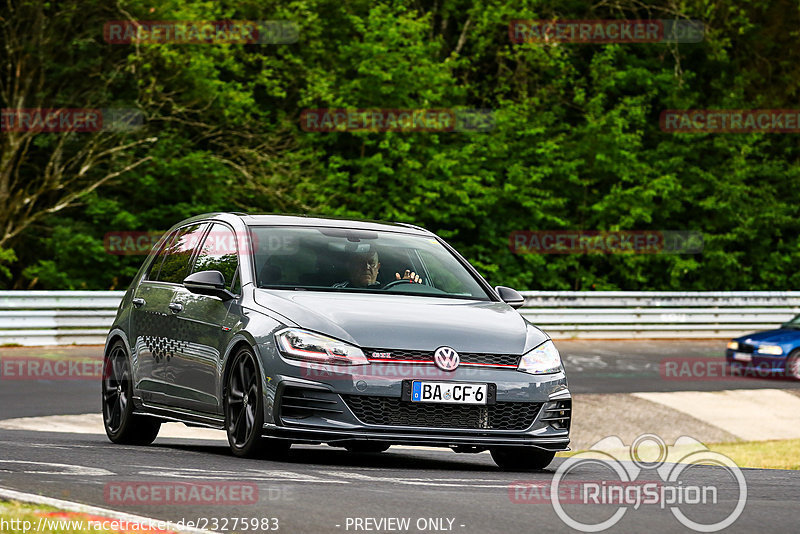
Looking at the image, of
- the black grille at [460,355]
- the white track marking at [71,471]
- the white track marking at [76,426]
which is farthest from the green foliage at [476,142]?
the black grille at [460,355]

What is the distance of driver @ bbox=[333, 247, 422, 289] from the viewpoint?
1003 cm

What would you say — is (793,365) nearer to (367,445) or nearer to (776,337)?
(776,337)

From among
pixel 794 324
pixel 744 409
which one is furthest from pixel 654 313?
pixel 744 409

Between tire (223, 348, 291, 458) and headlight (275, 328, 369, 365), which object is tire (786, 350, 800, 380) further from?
headlight (275, 328, 369, 365)

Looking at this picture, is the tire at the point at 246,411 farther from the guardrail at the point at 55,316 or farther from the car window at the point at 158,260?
the guardrail at the point at 55,316

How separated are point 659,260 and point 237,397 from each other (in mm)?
27910

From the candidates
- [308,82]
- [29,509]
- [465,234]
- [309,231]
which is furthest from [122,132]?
[29,509]

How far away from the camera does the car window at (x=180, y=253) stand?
11.0 m

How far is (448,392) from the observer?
907 centimetres

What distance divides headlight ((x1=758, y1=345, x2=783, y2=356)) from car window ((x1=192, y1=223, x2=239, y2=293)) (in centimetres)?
1515

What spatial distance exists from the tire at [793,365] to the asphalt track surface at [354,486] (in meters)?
12.6

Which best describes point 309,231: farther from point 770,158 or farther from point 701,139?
point 770,158

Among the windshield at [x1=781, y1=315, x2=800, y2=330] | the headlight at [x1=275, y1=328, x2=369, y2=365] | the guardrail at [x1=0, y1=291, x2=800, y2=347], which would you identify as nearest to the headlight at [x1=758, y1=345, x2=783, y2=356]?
the windshield at [x1=781, y1=315, x2=800, y2=330]

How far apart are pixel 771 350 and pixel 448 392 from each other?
1605cm
